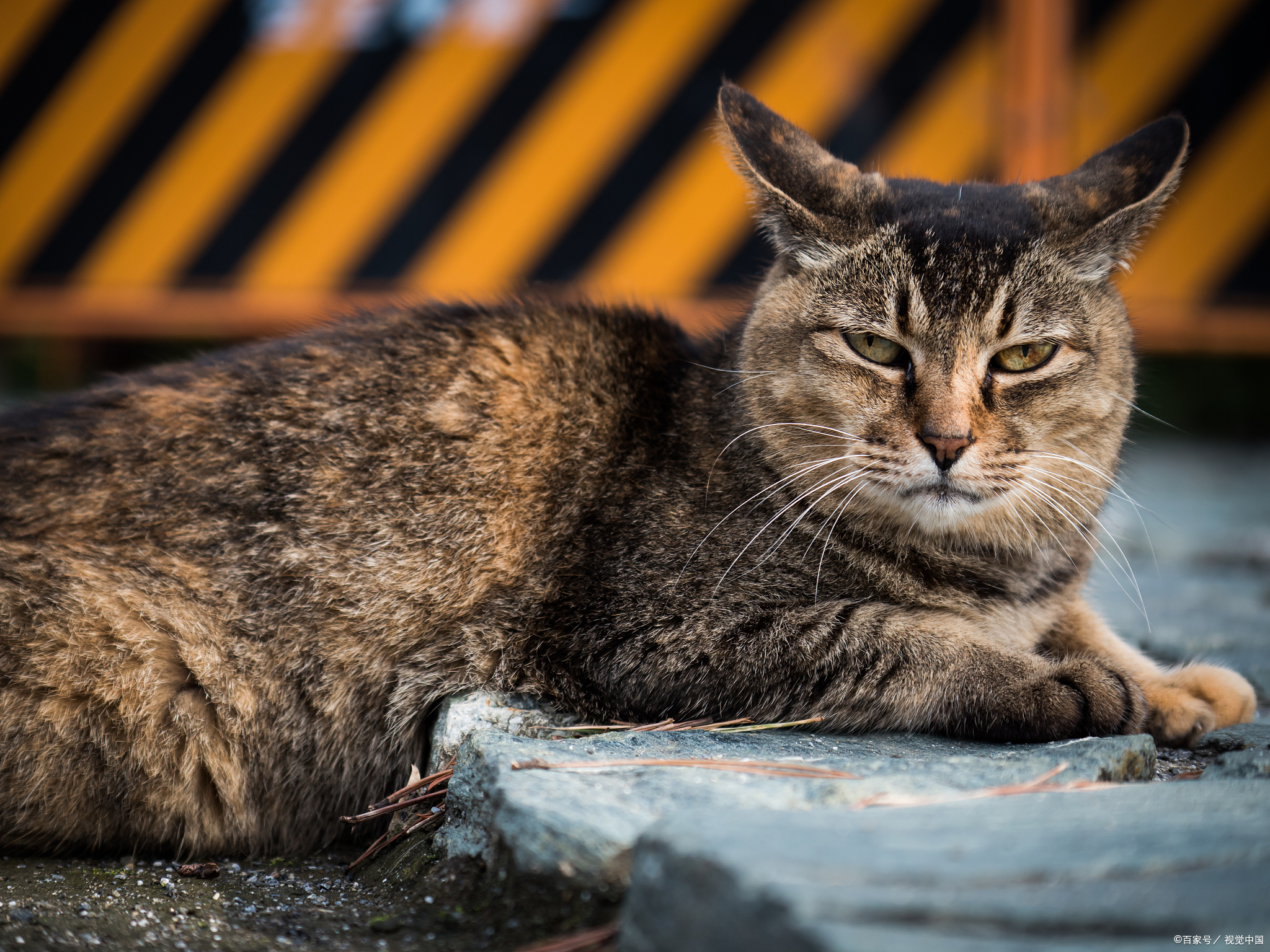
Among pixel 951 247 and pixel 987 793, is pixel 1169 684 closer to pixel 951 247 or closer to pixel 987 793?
pixel 987 793

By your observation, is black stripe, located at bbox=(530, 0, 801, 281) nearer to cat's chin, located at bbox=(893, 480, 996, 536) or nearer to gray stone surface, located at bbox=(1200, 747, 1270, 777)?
cat's chin, located at bbox=(893, 480, 996, 536)

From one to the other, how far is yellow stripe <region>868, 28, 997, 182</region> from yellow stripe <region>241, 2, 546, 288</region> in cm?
227

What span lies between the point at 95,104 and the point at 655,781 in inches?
235

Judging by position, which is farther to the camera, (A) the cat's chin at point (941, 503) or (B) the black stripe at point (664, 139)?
(B) the black stripe at point (664, 139)

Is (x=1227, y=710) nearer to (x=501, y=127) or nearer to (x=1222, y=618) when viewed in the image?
(x=1222, y=618)

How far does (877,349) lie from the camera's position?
261cm

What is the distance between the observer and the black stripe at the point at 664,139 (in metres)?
6.41

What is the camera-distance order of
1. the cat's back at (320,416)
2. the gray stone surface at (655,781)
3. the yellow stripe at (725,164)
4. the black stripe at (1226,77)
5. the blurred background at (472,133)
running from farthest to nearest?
the black stripe at (1226,77), the yellow stripe at (725,164), the blurred background at (472,133), the cat's back at (320,416), the gray stone surface at (655,781)

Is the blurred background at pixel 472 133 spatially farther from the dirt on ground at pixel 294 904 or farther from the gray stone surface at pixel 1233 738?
the dirt on ground at pixel 294 904

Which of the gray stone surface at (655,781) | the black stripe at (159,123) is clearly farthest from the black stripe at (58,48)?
the gray stone surface at (655,781)

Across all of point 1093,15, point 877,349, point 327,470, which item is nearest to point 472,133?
point 1093,15

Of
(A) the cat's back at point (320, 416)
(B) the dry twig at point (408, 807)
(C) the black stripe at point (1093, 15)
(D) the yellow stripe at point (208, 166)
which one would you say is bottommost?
(B) the dry twig at point (408, 807)

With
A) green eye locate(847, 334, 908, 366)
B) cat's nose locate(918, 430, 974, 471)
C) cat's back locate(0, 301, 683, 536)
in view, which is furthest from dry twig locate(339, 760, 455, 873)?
green eye locate(847, 334, 908, 366)

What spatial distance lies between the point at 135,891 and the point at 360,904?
0.47 metres
